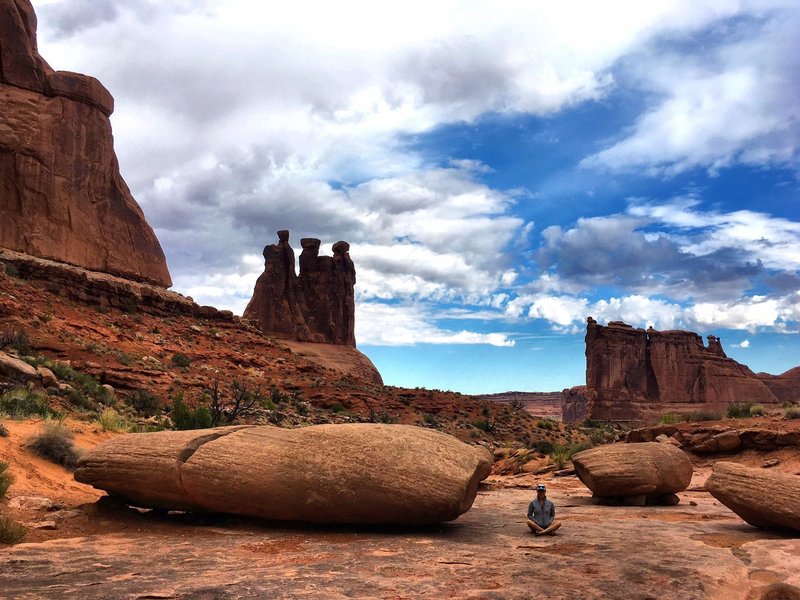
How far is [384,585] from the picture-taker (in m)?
6.30

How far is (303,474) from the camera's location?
9.54 m

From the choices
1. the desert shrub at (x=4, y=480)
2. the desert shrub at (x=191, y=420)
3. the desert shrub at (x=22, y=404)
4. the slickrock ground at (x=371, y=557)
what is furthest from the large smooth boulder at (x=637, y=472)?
the desert shrub at (x=22, y=404)

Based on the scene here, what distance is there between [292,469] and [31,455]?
600 cm

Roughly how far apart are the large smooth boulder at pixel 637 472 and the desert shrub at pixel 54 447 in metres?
11.5

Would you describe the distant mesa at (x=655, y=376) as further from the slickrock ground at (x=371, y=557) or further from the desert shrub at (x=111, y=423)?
the slickrock ground at (x=371, y=557)

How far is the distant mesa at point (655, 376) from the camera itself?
305 ft

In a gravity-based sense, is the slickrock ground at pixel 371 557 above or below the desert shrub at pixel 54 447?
below

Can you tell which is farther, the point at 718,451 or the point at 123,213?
the point at 123,213

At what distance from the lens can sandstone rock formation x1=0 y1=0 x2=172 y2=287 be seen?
1655 inches

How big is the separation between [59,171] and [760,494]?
1909 inches

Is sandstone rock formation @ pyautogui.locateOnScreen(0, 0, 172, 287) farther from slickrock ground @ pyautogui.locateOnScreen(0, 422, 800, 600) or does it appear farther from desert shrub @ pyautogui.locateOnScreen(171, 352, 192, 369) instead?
slickrock ground @ pyautogui.locateOnScreen(0, 422, 800, 600)

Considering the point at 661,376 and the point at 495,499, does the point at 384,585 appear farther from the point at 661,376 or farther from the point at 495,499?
the point at 661,376

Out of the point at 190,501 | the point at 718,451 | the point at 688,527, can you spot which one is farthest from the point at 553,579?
the point at 718,451

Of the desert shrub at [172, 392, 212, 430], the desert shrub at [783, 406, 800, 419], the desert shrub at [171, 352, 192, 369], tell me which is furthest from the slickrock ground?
the desert shrub at [171, 352, 192, 369]
